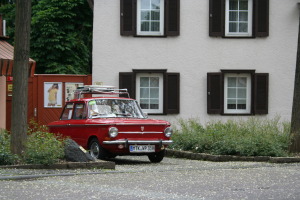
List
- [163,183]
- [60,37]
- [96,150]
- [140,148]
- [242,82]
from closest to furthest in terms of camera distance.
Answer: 1. [163,183]
2. [140,148]
3. [96,150]
4. [242,82]
5. [60,37]

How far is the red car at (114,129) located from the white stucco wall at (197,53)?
8798 millimetres

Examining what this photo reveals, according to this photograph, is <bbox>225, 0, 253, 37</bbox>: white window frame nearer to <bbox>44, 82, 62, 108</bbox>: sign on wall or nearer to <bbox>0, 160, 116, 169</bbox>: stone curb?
<bbox>44, 82, 62, 108</bbox>: sign on wall

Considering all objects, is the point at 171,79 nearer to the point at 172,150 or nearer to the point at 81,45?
the point at 172,150

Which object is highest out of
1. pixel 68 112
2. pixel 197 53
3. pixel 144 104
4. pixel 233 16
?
pixel 233 16

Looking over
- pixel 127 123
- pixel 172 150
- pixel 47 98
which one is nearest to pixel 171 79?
pixel 47 98

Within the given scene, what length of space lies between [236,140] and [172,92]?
901cm

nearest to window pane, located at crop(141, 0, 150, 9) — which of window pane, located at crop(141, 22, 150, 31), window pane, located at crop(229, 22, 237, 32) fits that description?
window pane, located at crop(141, 22, 150, 31)

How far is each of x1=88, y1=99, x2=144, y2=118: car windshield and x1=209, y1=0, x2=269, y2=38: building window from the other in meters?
10.0

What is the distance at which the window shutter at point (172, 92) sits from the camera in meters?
28.6

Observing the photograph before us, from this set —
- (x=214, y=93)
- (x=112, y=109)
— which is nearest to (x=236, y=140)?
(x=112, y=109)

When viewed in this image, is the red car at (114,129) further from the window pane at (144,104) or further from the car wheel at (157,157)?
the window pane at (144,104)

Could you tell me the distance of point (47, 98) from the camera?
28.4 metres

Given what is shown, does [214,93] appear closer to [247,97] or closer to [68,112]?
[247,97]

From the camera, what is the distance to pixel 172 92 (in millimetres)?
28641
